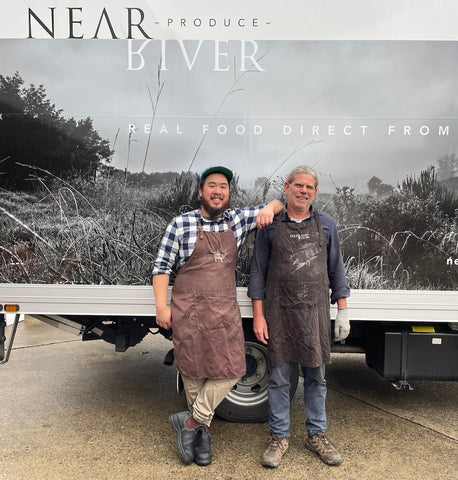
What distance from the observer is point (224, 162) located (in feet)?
9.04

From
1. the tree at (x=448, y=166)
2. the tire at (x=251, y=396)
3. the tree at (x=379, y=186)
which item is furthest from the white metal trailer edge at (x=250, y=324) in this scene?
the tree at (x=448, y=166)

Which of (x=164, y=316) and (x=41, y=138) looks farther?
(x=41, y=138)

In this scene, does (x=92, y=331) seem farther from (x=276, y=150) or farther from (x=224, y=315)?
(x=276, y=150)

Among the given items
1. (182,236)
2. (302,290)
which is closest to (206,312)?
(182,236)

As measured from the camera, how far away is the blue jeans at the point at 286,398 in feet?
9.14

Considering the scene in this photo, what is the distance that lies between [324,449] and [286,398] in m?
0.40

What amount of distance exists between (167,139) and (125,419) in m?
2.19

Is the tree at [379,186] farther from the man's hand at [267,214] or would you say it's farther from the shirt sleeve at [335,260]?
the man's hand at [267,214]

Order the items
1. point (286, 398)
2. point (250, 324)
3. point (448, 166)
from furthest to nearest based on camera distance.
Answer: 1. point (250, 324)
2. point (286, 398)
3. point (448, 166)

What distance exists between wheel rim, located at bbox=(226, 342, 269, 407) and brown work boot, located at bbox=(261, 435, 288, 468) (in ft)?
1.68

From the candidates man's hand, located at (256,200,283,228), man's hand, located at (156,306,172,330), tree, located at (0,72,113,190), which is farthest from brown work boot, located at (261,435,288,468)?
tree, located at (0,72,113,190)

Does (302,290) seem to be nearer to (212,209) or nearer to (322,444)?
(212,209)

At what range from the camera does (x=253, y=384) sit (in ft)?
11.0

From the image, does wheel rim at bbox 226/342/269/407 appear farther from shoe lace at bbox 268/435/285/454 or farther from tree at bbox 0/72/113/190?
tree at bbox 0/72/113/190
